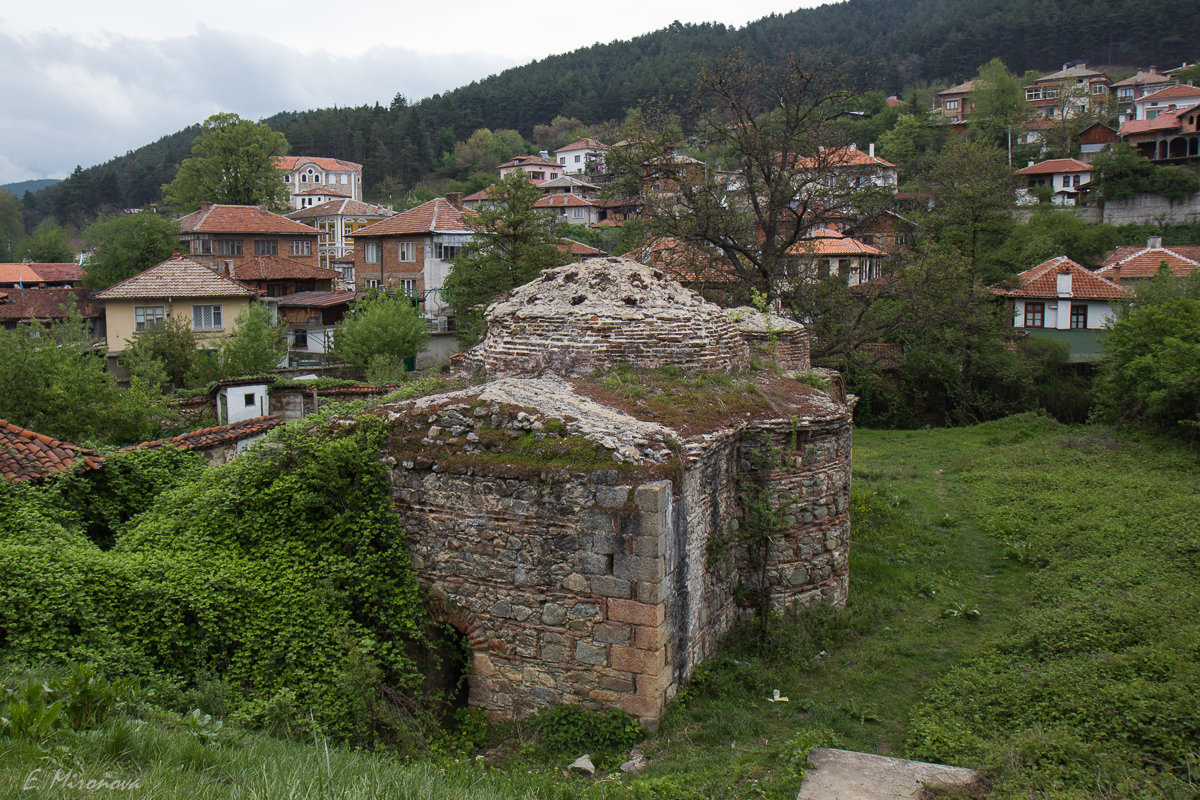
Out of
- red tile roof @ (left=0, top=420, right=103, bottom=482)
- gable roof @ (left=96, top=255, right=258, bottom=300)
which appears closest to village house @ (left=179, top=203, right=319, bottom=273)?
gable roof @ (left=96, top=255, right=258, bottom=300)

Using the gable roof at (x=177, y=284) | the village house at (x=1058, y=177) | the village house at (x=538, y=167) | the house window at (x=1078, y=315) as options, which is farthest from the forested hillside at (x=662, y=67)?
Result: the house window at (x=1078, y=315)

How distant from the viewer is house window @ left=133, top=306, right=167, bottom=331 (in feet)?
110

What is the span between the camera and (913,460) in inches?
850

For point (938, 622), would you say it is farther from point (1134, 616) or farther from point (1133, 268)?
point (1133, 268)

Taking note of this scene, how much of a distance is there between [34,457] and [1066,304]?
31678 mm

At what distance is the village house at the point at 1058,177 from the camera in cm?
5475

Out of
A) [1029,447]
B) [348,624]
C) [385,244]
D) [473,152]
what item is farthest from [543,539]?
[473,152]

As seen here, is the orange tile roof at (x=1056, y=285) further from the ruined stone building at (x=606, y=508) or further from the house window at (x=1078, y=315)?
the ruined stone building at (x=606, y=508)

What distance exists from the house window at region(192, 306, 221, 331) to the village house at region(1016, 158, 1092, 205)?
46040 millimetres

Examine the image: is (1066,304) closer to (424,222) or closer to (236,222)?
(424,222)

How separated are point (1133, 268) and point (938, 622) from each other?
1144 inches

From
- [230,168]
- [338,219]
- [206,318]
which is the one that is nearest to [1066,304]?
[206,318]

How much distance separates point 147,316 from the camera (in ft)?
111

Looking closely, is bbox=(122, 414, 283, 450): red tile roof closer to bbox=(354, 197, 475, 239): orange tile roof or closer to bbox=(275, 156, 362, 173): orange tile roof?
bbox=(354, 197, 475, 239): orange tile roof
